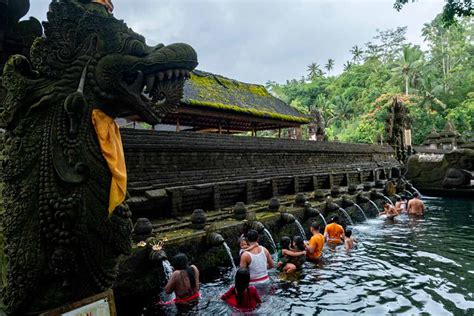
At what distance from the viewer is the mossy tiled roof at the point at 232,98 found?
1170 cm

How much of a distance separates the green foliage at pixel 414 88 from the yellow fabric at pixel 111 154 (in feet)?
99.8

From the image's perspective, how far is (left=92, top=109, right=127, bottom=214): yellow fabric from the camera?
8.10 feet

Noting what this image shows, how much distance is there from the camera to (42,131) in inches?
92.5

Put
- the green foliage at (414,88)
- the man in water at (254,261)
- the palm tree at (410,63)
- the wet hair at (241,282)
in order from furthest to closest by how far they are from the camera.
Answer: the palm tree at (410,63), the green foliage at (414,88), the man in water at (254,261), the wet hair at (241,282)

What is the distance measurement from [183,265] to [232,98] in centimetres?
1009

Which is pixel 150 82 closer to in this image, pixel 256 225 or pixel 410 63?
pixel 256 225

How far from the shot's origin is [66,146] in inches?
91.8

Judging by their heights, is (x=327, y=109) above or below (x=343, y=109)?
above

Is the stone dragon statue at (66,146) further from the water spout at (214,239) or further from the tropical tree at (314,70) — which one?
the tropical tree at (314,70)

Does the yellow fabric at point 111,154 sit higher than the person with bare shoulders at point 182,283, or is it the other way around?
the yellow fabric at point 111,154

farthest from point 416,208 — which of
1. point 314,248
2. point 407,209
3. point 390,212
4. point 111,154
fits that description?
point 111,154

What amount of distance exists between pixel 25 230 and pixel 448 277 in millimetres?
6909

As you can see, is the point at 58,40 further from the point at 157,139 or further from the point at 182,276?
the point at 157,139

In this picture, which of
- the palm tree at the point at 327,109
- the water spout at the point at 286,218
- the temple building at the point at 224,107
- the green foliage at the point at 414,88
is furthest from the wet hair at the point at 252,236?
the palm tree at the point at 327,109
